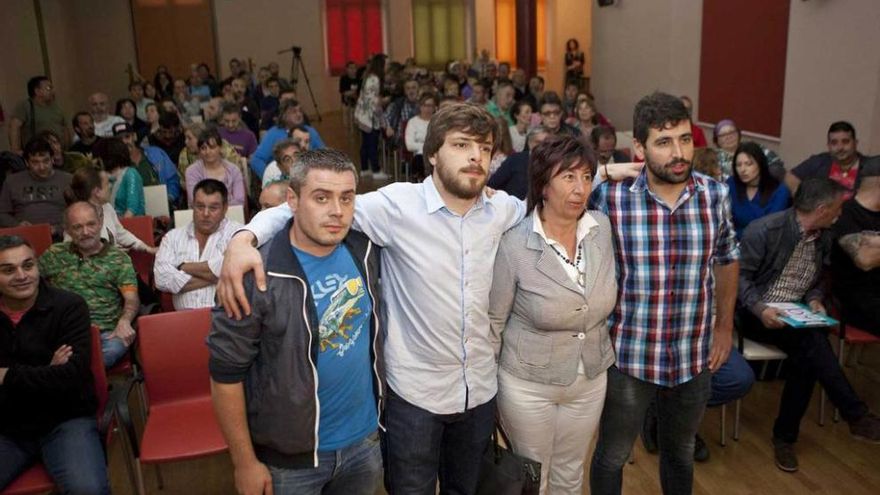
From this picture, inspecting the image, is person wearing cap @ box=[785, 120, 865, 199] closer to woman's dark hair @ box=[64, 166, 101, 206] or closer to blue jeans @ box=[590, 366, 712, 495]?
blue jeans @ box=[590, 366, 712, 495]

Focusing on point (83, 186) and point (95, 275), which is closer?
point (95, 275)

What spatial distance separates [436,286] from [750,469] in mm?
2136

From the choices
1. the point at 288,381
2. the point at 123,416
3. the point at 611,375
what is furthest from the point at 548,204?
the point at 123,416

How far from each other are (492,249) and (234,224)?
2338 millimetres

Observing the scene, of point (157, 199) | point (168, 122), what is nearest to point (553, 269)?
point (157, 199)

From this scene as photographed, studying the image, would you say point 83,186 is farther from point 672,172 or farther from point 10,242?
point 672,172

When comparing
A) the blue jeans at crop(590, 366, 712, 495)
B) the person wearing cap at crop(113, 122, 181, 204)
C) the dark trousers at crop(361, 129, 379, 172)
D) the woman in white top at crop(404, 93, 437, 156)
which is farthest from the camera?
the dark trousers at crop(361, 129, 379, 172)

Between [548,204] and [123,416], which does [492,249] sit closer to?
[548,204]

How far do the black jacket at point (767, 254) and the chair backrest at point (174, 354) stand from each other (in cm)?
257

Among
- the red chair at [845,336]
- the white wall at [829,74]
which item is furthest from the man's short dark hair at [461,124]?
the white wall at [829,74]

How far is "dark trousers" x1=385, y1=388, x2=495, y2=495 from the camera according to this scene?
2.10 metres

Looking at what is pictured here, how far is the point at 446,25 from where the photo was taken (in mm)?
18562

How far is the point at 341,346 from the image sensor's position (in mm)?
1939

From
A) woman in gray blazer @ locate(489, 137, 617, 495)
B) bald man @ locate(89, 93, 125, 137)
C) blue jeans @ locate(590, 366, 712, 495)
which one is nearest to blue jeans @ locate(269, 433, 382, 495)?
woman in gray blazer @ locate(489, 137, 617, 495)
